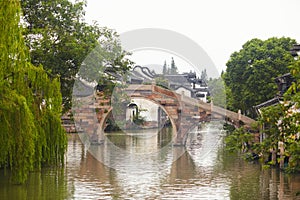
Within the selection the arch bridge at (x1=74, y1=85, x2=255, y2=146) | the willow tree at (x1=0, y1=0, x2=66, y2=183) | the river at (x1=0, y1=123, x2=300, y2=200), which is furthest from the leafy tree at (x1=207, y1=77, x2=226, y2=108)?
the willow tree at (x1=0, y1=0, x2=66, y2=183)

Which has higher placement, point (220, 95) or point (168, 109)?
point (220, 95)

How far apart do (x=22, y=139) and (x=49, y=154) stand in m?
3.04

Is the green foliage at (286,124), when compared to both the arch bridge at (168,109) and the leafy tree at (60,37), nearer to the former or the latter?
the leafy tree at (60,37)

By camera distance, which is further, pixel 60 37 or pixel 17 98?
pixel 60 37

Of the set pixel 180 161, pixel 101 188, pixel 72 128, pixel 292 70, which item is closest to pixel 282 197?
pixel 101 188

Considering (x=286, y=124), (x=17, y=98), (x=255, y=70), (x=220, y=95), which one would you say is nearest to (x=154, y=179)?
(x=17, y=98)

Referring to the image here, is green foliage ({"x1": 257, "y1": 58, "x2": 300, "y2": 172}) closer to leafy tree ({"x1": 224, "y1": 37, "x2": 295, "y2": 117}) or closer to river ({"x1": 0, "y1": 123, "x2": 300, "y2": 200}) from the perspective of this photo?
river ({"x1": 0, "y1": 123, "x2": 300, "y2": 200})

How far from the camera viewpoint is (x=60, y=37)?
21719mm

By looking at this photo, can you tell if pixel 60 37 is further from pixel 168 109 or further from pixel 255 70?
pixel 255 70

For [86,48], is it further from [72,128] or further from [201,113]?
[72,128]

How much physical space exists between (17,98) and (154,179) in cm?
611

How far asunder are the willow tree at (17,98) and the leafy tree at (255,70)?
748 inches

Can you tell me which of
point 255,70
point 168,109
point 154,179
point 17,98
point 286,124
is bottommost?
point 154,179

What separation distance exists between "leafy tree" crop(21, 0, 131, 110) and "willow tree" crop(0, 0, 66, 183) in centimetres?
572
